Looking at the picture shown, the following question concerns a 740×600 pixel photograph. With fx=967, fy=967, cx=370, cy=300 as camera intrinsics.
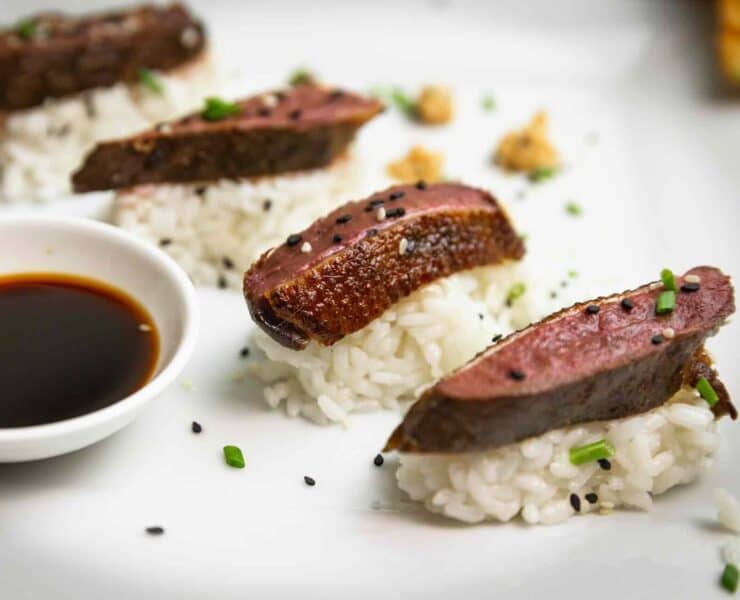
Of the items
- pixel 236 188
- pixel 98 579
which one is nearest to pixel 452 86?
pixel 236 188

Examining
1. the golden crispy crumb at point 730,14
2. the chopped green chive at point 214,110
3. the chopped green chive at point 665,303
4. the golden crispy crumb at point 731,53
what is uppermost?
the golden crispy crumb at point 730,14

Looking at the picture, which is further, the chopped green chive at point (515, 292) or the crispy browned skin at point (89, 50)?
the crispy browned skin at point (89, 50)

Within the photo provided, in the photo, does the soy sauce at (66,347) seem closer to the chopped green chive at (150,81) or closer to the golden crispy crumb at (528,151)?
the chopped green chive at (150,81)

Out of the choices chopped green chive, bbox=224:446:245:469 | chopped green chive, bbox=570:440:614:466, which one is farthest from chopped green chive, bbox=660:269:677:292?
A: chopped green chive, bbox=224:446:245:469

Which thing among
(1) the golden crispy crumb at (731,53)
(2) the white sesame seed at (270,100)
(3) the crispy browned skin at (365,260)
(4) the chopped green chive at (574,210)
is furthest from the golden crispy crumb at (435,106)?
(3) the crispy browned skin at (365,260)

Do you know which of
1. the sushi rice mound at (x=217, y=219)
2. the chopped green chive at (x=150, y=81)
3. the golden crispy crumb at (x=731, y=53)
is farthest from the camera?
the golden crispy crumb at (x=731, y=53)

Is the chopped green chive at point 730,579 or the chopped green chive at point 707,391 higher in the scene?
the chopped green chive at point 707,391

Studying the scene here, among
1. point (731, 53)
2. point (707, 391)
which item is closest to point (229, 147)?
point (707, 391)

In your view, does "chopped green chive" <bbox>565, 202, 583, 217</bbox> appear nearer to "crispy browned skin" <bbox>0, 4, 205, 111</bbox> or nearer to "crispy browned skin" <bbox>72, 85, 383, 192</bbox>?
"crispy browned skin" <bbox>72, 85, 383, 192</bbox>
